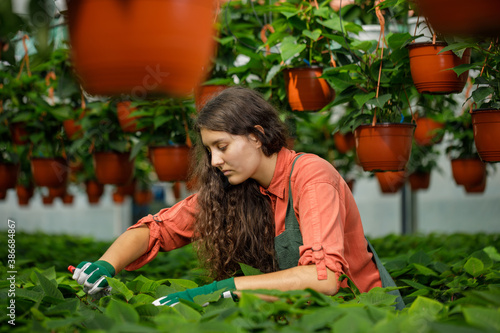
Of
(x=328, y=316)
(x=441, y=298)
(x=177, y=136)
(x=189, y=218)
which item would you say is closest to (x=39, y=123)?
(x=177, y=136)

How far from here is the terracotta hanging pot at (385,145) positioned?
232 cm

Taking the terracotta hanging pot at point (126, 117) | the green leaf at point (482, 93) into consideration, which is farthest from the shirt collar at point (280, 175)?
the terracotta hanging pot at point (126, 117)

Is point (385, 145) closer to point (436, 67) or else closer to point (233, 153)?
point (436, 67)

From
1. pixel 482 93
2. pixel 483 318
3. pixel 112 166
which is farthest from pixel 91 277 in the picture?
pixel 112 166

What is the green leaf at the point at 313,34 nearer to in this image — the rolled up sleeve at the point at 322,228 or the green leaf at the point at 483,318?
the rolled up sleeve at the point at 322,228

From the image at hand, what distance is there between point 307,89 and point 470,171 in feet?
6.02

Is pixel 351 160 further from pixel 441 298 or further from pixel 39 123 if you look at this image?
pixel 441 298

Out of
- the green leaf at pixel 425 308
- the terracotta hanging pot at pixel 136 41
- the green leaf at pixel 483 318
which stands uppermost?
the terracotta hanging pot at pixel 136 41

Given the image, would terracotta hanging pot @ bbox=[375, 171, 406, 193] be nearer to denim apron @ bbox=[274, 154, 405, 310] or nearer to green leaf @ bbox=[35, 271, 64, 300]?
denim apron @ bbox=[274, 154, 405, 310]

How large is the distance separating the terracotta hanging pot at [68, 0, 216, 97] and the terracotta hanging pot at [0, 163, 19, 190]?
3413 millimetres

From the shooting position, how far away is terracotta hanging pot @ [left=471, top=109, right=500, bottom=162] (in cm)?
207

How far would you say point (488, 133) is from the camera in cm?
209

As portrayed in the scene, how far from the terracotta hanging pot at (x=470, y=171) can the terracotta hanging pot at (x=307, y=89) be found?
1679 millimetres

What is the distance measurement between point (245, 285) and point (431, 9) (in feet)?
3.04
